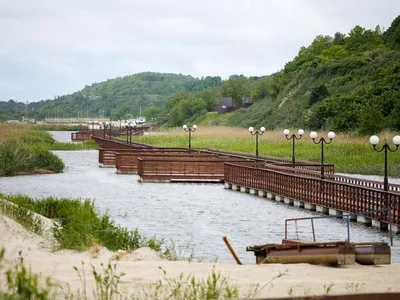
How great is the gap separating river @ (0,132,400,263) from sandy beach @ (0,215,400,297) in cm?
383

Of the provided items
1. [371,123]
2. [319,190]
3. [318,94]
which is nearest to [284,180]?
[319,190]

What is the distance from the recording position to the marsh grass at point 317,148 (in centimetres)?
5384

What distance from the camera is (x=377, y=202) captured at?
94.0 ft

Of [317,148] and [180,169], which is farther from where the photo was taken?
[317,148]

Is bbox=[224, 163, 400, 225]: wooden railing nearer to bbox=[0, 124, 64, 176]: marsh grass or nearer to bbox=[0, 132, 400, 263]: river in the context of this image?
bbox=[0, 132, 400, 263]: river

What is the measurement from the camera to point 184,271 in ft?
54.1

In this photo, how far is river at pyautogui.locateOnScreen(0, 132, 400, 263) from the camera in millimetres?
25781

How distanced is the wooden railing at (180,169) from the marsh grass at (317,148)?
28.5 ft

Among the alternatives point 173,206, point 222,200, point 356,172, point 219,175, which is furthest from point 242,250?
point 356,172

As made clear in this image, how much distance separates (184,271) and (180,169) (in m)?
33.6

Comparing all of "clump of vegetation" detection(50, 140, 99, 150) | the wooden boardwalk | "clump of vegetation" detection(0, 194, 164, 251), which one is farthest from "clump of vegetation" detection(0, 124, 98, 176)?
"clump of vegetation" detection(50, 140, 99, 150)

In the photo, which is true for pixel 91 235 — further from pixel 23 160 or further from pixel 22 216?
pixel 23 160

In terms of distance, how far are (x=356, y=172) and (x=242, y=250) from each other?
1188 inches

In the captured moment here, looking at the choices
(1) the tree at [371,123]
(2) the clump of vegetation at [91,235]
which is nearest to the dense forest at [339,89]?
(1) the tree at [371,123]
